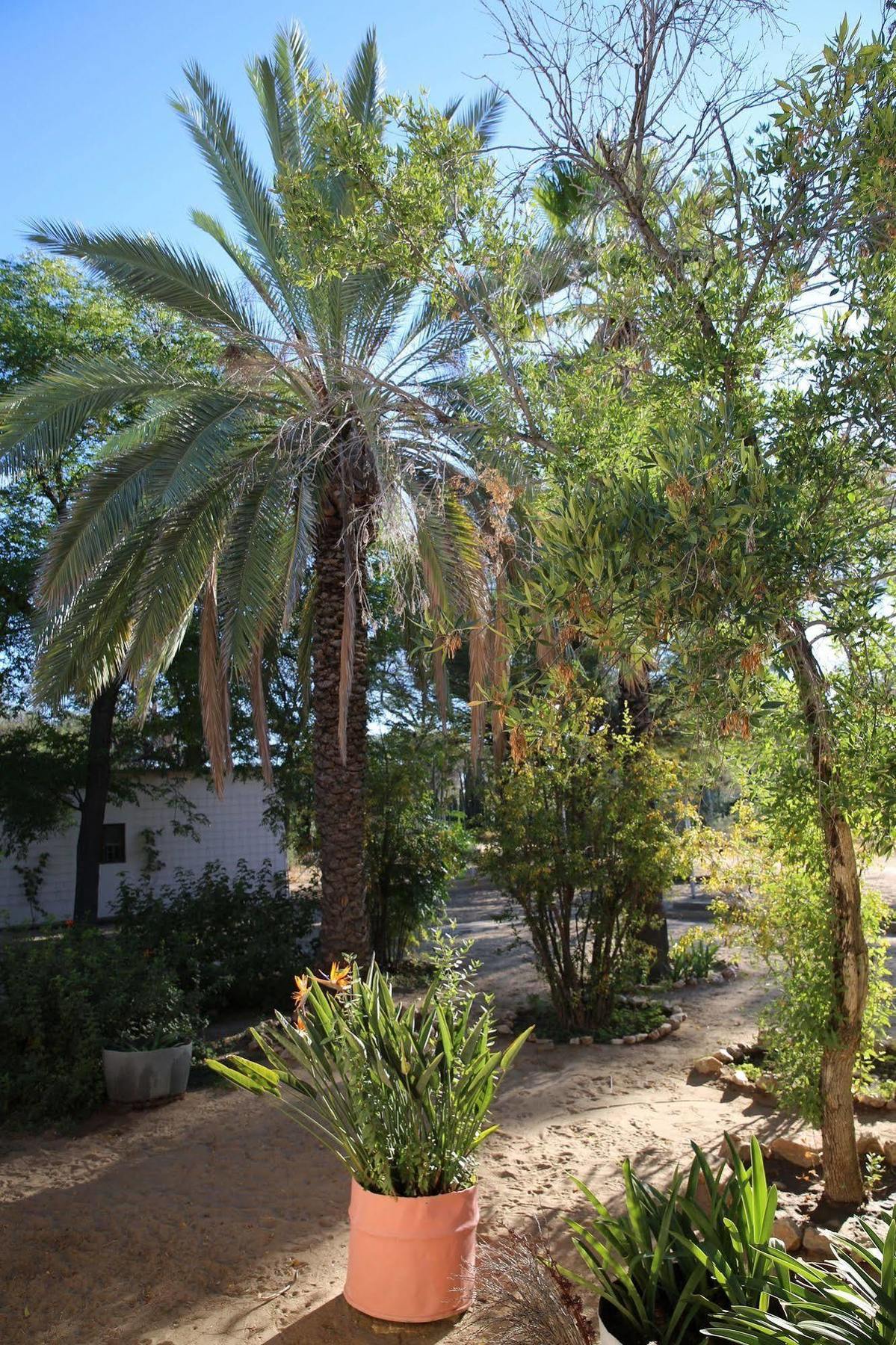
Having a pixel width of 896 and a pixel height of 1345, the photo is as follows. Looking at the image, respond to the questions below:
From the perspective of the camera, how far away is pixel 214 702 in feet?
32.0

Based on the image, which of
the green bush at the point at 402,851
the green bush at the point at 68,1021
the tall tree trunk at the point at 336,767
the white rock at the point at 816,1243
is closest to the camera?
the white rock at the point at 816,1243

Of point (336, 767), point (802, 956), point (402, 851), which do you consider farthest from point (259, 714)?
point (802, 956)

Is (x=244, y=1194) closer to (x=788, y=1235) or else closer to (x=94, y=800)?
(x=788, y=1235)

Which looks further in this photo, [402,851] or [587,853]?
[402,851]

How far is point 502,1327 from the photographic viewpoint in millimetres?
3639

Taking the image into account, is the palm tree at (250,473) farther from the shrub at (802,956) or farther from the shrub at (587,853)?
the shrub at (802,956)

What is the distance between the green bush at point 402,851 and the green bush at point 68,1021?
13.5ft

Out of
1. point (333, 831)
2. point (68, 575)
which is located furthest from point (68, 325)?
point (333, 831)

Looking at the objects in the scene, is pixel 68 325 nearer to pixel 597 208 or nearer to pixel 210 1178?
pixel 597 208

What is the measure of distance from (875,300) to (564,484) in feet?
4.49

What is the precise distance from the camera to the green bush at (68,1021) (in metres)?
7.27

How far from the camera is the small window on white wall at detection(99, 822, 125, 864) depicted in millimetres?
20938

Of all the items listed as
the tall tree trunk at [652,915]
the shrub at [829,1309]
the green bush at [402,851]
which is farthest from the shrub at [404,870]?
the shrub at [829,1309]

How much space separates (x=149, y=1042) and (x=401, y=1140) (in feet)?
14.1
